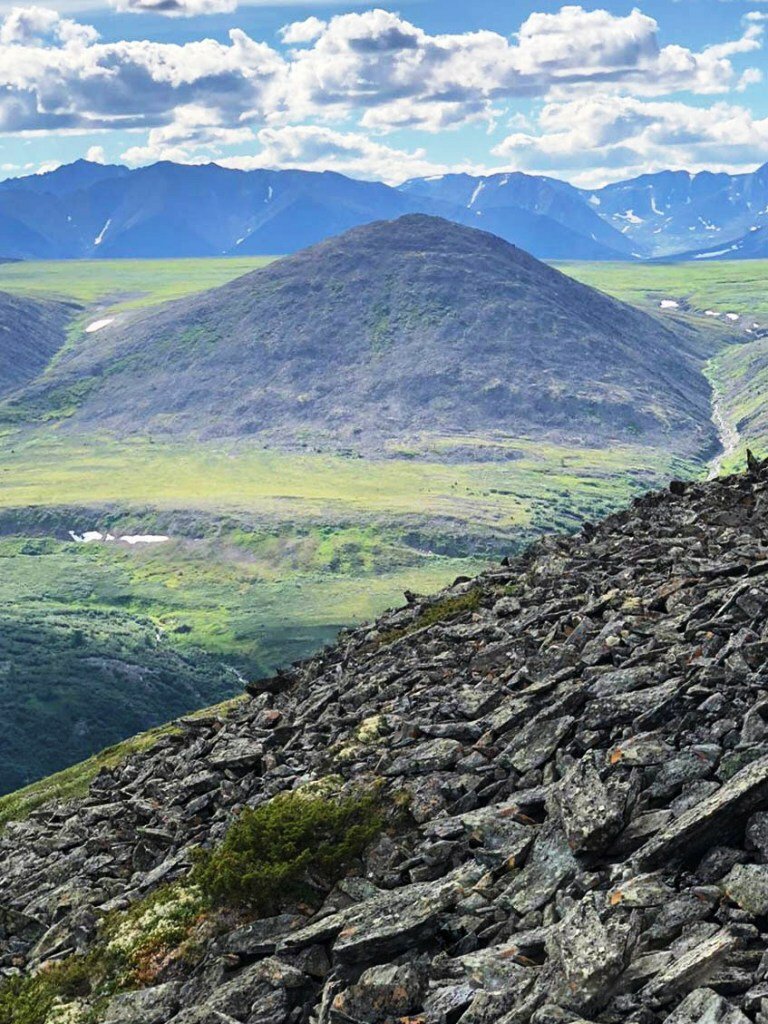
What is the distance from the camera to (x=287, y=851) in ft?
90.9

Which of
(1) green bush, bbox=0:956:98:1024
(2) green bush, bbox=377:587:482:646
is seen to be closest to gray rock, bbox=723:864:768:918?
(1) green bush, bbox=0:956:98:1024

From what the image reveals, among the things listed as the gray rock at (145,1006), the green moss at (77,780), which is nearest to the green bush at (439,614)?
the green moss at (77,780)

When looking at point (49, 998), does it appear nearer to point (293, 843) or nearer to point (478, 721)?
point (293, 843)

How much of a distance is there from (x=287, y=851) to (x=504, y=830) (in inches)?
203

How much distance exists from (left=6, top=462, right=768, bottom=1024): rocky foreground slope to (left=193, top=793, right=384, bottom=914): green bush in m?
0.38

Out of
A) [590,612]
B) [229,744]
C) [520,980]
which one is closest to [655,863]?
[520,980]

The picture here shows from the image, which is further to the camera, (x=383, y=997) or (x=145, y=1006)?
(x=145, y=1006)

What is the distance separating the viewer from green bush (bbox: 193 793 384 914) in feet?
89.1

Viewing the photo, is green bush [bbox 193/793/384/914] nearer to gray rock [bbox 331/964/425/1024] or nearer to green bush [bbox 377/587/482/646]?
gray rock [bbox 331/964/425/1024]

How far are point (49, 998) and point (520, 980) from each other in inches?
508

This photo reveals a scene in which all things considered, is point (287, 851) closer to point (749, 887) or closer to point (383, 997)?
point (383, 997)

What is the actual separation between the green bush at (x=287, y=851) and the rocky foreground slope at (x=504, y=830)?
1.25 feet

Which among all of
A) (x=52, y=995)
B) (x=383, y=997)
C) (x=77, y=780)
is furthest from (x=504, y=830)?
(x=77, y=780)

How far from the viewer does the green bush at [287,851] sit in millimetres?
27156
